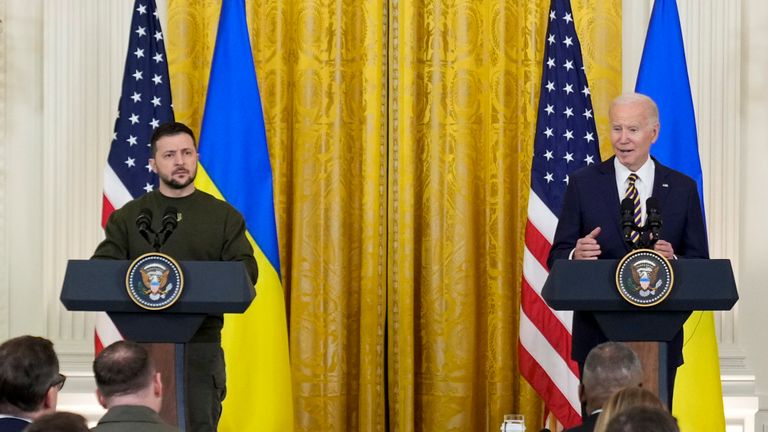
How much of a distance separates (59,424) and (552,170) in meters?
4.50

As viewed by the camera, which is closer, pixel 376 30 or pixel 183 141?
pixel 183 141

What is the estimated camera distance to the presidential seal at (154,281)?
455 cm

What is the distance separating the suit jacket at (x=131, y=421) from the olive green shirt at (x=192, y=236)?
1572 millimetres

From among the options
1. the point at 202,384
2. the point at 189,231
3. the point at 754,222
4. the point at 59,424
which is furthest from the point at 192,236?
the point at 754,222

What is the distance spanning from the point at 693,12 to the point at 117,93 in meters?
3.21

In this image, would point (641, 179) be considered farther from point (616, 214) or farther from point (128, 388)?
point (128, 388)

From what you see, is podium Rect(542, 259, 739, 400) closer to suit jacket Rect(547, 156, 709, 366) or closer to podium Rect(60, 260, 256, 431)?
suit jacket Rect(547, 156, 709, 366)

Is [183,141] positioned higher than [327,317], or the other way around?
[183,141]

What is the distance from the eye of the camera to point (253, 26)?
7223mm

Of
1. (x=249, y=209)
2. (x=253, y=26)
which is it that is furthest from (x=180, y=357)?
(x=253, y=26)

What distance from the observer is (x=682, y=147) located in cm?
655

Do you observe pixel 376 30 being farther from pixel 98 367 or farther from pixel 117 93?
pixel 98 367

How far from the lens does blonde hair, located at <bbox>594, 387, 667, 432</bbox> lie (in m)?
2.80

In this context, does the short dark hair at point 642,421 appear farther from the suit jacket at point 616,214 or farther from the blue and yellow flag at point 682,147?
the blue and yellow flag at point 682,147
